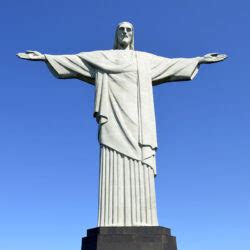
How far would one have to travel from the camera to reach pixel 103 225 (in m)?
9.81

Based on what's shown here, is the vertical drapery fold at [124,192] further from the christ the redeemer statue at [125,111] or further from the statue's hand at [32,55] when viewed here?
the statue's hand at [32,55]

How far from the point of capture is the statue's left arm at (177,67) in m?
11.9

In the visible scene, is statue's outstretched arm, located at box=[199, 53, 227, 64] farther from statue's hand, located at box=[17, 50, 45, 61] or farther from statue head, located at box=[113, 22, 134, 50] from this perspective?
statue's hand, located at box=[17, 50, 45, 61]

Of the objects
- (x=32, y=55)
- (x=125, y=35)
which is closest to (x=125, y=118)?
(x=125, y=35)

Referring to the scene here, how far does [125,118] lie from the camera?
10.9 metres

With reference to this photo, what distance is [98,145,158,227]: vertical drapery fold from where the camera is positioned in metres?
9.93

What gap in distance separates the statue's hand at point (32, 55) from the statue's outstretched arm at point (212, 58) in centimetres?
465

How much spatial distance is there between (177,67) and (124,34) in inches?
72.2

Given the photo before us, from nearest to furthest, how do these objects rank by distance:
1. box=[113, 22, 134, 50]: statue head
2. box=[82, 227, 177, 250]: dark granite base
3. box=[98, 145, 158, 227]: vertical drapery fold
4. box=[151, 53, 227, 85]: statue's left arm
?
box=[82, 227, 177, 250]: dark granite base, box=[98, 145, 158, 227]: vertical drapery fold, box=[151, 53, 227, 85]: statue's left arm, box=[113, 22, 134, 50]: statue head

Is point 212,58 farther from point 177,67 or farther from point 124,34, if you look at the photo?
point 124,34

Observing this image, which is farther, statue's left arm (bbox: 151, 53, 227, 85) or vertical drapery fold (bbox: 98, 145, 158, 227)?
statue's left arm (bbox: 151, 53, 227, 85)

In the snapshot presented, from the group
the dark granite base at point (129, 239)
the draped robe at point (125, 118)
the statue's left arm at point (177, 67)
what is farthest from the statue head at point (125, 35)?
the dark granite base at point (129, 239)

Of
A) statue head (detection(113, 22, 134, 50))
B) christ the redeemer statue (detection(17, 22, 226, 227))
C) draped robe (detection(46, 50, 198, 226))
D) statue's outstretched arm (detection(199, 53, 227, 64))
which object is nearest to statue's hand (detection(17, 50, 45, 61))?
christ the redeemer statue (detection(17, 22, 226, 227))

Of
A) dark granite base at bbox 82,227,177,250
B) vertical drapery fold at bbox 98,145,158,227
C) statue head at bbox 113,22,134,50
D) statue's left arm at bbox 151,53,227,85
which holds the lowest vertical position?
dark granite base at bbox 82,227,177,250
